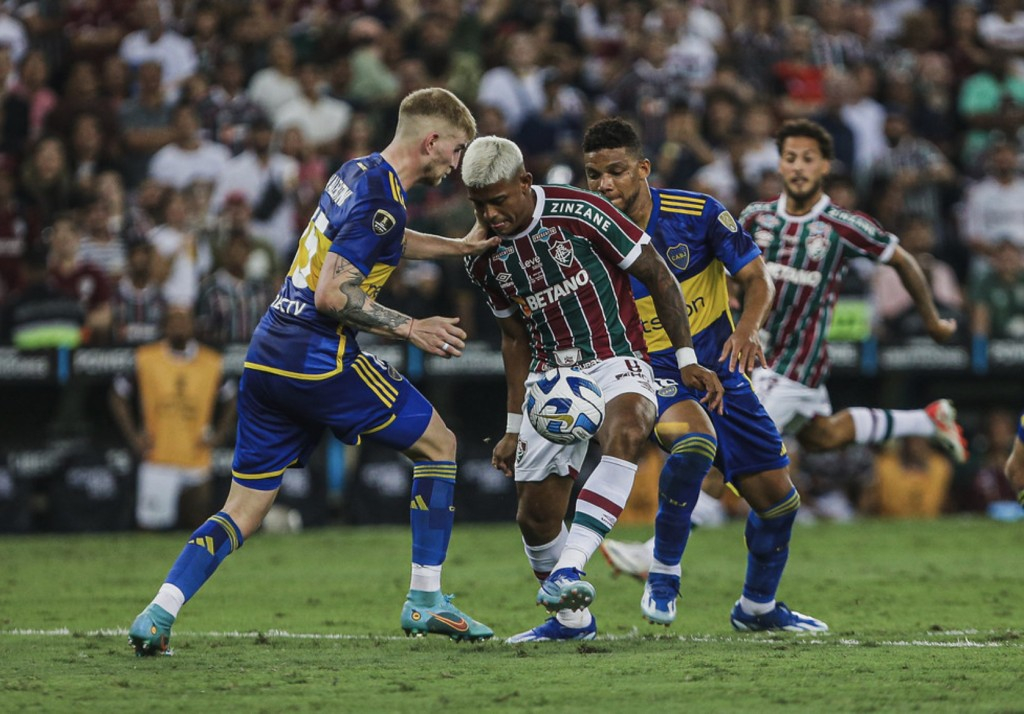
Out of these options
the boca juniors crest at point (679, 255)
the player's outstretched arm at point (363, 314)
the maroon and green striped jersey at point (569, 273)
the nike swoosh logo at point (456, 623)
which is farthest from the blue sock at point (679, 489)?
the player's outstretched arm at point (363, 314)

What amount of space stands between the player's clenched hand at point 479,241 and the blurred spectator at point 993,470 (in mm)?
10788

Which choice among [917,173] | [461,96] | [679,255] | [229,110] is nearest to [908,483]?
[917,173]

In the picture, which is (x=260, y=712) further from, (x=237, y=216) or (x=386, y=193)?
(x=237, y=216)

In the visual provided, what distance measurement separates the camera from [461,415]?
56.1 ft

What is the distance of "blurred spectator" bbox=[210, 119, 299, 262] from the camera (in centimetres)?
1659

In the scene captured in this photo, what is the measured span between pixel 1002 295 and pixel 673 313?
10714 millimetres

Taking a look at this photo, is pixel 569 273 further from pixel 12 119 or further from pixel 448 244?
pixel 12 119

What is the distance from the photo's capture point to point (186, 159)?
1692cm

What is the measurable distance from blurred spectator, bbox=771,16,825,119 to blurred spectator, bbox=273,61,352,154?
5284mm

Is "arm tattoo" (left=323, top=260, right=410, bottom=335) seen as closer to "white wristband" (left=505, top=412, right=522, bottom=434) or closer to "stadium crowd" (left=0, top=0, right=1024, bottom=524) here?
"white wristband" (left=505, top=412, right=522, bottom=434)

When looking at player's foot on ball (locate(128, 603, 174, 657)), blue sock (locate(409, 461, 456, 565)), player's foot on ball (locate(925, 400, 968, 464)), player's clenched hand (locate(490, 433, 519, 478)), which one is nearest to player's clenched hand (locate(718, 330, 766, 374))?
player's clenched hand (locate(490, 433, 519, 478))

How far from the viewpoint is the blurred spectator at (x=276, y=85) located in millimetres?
17859

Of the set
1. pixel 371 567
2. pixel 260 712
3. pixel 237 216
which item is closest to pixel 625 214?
pixel 260 712

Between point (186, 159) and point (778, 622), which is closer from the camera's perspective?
point (778, 622)
